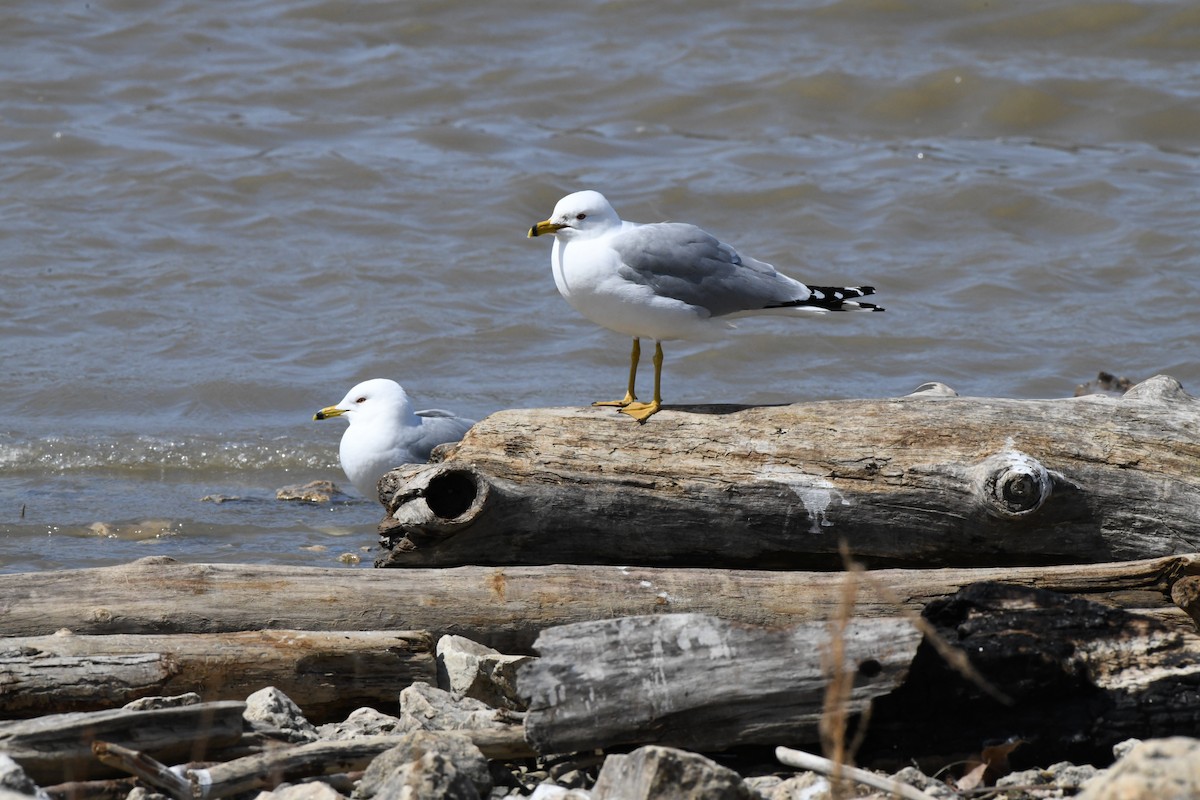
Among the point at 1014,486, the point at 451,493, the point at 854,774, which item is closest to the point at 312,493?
the point at 451,493

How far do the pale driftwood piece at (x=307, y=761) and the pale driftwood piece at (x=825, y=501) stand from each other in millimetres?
994

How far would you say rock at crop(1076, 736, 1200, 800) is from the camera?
2.18 m

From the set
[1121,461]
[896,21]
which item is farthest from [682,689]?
[896,21]

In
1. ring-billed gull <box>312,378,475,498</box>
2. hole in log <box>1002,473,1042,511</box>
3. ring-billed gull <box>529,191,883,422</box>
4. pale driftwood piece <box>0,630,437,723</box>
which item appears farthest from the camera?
ring-billed gull <box>312,378,475,498</box>

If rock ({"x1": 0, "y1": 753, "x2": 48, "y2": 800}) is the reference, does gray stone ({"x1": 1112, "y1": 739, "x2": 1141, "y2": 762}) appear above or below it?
above

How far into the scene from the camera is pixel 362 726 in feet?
11.4

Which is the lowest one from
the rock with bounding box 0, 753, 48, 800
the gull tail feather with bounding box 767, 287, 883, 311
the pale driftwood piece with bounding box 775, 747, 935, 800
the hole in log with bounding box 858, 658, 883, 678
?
the rock with bounding box 0, 753, 48, 800

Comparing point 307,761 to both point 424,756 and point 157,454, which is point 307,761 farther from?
point 157,454

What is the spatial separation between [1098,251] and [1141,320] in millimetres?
1391

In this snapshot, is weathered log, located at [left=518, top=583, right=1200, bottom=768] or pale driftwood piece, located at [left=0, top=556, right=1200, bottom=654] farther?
pale driftwood piece, located at [left=0, top=556, right=1200, bottom=654]

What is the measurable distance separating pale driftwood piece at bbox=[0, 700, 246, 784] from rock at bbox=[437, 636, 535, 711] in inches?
26.2

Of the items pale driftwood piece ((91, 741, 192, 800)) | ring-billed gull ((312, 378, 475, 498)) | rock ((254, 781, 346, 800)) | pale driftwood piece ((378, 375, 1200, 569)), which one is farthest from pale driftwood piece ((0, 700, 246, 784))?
ring-billed gull ((312, 378, 475, 498))

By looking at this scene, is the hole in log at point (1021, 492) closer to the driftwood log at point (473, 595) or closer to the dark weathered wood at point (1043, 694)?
the driftwood log at point (473, 595)

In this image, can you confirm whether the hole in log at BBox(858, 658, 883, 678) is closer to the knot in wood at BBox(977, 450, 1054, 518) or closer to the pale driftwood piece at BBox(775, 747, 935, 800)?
the pale driftwood piece at BBox(775, 747, 935, 800)
